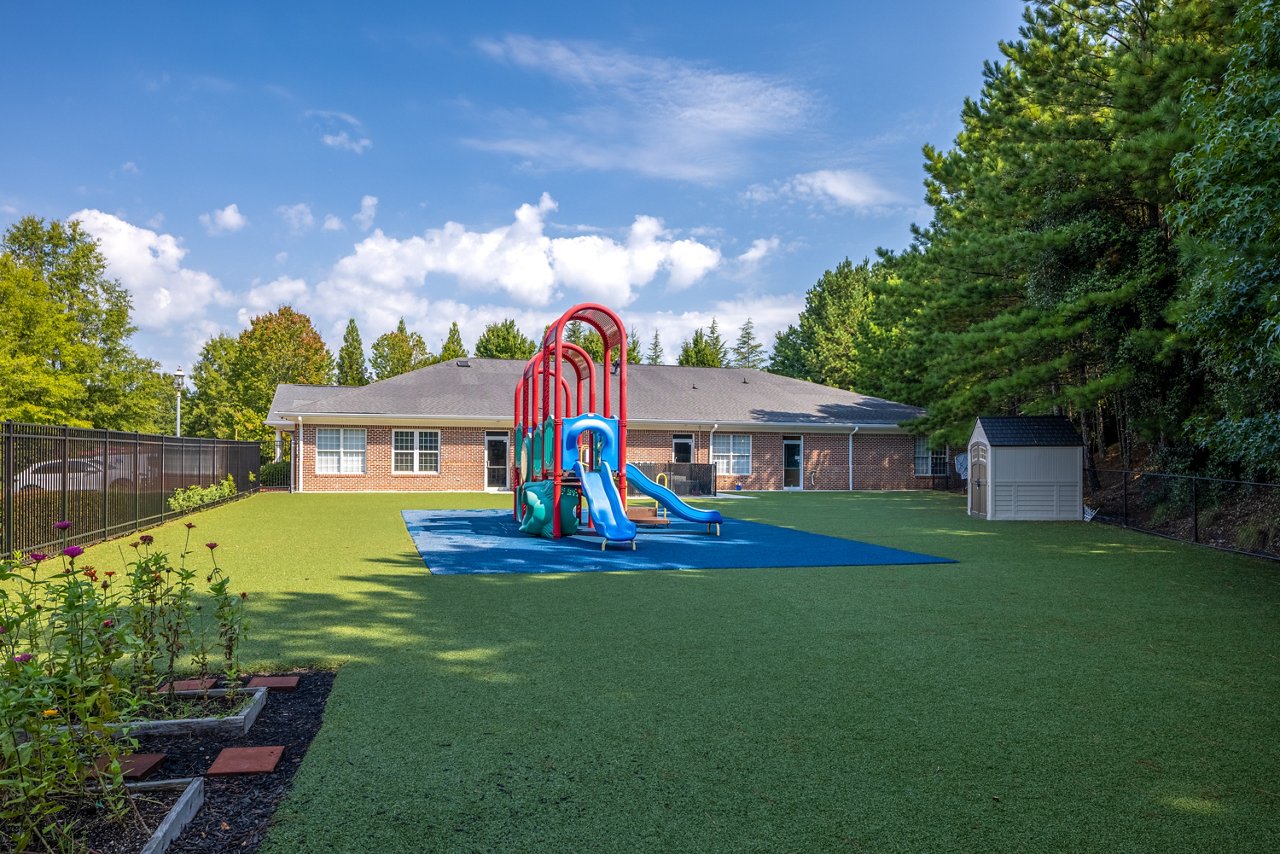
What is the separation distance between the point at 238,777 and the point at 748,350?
7827 cm

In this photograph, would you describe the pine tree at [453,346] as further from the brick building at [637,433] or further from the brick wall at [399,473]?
the brick wall at [399,473]

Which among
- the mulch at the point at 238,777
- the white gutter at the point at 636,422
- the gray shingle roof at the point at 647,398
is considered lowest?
the mulch at the point at 238,777

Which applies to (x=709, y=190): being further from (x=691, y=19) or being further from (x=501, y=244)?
(x=691, y=19)

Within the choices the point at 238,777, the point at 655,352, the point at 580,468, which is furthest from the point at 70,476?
the point at 655,352

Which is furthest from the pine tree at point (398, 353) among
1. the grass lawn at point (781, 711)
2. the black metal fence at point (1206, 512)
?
the grass lawn at point (781, 711)

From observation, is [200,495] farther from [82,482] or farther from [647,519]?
[647,519]

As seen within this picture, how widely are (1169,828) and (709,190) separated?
83.1 feet

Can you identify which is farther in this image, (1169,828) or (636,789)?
(636,789)

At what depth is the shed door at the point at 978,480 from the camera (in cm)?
1730

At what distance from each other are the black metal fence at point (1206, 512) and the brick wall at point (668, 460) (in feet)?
40.1

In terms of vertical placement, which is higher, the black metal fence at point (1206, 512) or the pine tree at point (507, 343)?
the pine tree at point (507, 343)

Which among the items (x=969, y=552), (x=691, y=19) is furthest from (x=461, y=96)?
(x=969, y=552)

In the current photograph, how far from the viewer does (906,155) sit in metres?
26.2

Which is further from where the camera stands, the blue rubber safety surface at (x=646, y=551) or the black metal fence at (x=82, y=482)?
the blue rubber safety surface at (x=646, y=551)
